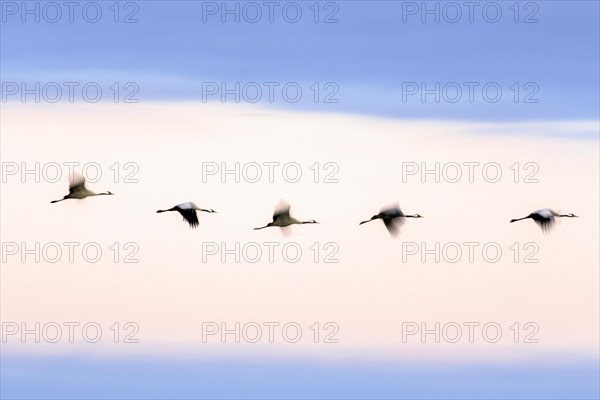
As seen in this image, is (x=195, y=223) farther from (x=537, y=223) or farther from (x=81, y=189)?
(x=537, y=223)

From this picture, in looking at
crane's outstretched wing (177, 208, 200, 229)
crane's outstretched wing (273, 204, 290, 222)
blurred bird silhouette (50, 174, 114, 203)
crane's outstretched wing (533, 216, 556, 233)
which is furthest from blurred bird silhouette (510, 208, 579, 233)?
blurred bird silhouette (50, 174, 114, 203)

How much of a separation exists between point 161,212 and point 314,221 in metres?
6.11

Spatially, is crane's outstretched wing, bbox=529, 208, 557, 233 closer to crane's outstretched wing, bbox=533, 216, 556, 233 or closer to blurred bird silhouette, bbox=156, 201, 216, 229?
crane's outstretched wing, bbox=533, 216, 556, 233

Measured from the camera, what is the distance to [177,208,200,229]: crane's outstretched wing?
294ft

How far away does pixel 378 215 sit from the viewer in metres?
89.4

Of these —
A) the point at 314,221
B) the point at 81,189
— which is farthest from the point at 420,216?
the point at 81,189

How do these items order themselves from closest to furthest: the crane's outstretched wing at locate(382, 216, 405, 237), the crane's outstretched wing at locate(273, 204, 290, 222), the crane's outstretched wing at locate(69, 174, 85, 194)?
the crane's outstretched wing at locate(69, 174, 85, 194) → the crane's outstretched wing at locate(382, 216, 405, 237) → the crane's outstretched wing at locate(273, 204, 290, 222)

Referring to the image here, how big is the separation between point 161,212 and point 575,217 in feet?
46.5

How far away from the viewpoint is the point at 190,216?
294ft

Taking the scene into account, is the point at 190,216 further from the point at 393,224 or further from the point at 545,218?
the point at 545,218

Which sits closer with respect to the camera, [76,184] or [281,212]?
[76,184]

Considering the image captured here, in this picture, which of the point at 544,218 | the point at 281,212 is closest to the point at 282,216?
the point at 281,212

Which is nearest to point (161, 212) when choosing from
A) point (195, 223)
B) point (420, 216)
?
point (195, 223)

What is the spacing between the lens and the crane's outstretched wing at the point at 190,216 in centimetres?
8969
